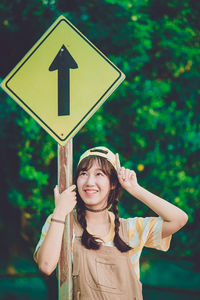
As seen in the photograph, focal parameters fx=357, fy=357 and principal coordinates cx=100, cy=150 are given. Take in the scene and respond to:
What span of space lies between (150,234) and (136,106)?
6.97ft

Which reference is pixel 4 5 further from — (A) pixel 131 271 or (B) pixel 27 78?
(A) pixel 131 271

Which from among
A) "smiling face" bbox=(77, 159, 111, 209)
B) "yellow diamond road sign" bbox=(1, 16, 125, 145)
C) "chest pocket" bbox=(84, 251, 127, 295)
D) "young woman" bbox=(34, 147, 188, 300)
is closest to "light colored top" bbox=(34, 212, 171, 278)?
"young woman" bbox=(34, 147, 188, 300)

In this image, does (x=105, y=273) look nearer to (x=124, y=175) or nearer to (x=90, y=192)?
(x=90, y=192)

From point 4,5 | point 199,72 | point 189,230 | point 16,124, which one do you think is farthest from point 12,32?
point 189,230

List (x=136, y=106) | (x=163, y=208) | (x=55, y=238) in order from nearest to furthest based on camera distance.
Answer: (x=55, y=238) → (x=163, y=208) → (x=136, y=106)

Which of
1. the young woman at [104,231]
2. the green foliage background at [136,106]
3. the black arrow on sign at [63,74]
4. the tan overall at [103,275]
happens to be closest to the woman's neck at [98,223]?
the young woman at [104,231]

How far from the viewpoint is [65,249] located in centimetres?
218

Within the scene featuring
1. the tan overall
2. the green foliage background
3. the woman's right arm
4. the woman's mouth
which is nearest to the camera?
the woman's right arm

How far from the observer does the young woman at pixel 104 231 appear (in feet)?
7.16

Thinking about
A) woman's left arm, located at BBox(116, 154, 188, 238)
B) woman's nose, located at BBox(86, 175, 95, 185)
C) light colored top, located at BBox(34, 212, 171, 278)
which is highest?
woman's nose, located at BBox(86, 175, 95, 185)

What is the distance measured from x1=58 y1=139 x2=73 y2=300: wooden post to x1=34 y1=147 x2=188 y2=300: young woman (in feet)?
0.14

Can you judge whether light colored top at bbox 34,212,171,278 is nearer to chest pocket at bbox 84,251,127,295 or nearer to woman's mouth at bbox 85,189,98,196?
chest pocket at bbox 84,251,127,295

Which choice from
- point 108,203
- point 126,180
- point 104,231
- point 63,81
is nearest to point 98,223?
point 104,231

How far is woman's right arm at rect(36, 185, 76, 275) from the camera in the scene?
214 cm
